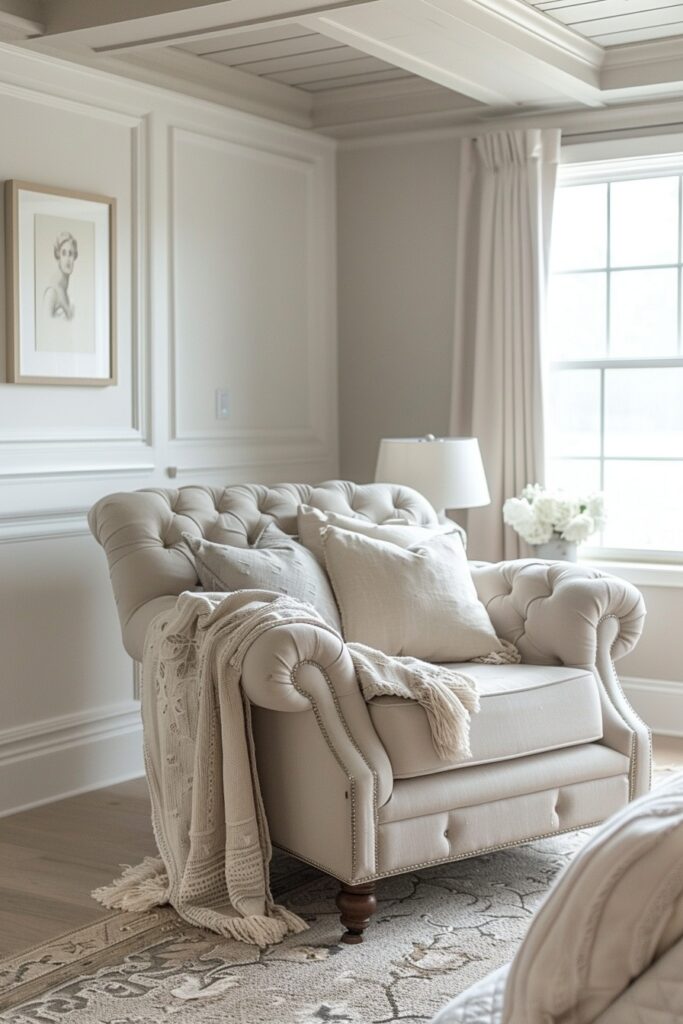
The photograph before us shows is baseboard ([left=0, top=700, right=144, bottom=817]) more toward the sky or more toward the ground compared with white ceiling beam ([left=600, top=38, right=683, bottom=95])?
more toward the ground

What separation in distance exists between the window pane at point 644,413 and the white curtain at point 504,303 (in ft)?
1.05

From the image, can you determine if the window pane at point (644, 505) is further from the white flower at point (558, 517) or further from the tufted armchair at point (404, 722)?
the tufted armchair at point (404, 722)

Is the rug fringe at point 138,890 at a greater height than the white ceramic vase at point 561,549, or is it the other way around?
the white ceramic vase at point 561,549

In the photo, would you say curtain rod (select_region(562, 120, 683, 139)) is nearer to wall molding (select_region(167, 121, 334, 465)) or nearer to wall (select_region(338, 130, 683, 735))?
wall (select_region(338, 130, 683, 735))

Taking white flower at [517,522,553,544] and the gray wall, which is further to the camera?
the gray wall

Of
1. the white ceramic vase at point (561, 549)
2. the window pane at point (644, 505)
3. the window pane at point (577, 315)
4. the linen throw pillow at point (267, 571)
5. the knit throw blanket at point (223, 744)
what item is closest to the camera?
the knit throw blanket at point (223, 744)

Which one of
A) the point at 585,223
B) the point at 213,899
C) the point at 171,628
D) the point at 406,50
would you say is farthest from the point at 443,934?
the point at 585,223

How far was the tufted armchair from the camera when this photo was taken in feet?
9.24

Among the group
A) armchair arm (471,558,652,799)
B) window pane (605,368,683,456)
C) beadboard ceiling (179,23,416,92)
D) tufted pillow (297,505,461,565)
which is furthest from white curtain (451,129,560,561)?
armchair arm (471,558,652,799)

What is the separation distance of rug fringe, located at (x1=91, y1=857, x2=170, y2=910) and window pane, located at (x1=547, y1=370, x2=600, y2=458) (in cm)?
245

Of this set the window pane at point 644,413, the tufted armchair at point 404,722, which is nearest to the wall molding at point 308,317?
the tufted armchair at point 404,722

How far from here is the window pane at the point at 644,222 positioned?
477 cm

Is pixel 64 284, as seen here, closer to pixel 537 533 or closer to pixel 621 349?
pixel 537 533

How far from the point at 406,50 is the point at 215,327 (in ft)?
4.21
